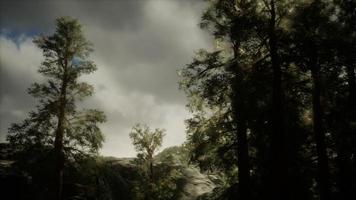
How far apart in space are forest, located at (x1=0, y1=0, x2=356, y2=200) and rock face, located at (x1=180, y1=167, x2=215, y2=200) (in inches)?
653

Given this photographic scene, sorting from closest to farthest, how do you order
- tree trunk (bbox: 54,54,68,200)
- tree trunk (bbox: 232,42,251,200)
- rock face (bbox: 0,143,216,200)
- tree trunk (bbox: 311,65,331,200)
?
tree trunk (bbox: 232,42,251,200) → tree trunk (bbox: 311,65,331,200) → tree trunk (bbox: 54,54,68,200) → rock face (bbox: 0,143,216,200)

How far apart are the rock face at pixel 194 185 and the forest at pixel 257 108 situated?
1659cm

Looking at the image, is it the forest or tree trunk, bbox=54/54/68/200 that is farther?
tree trunk, bbox=54/54/68/200

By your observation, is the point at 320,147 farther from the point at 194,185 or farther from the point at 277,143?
the point at 194,185

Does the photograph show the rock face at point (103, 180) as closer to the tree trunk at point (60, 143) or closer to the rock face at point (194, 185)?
the rock face at point (194, 185)

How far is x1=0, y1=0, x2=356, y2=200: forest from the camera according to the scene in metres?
13.7

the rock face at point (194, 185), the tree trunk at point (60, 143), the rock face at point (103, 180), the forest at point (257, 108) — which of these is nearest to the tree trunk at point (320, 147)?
the forest at point (257, 108)

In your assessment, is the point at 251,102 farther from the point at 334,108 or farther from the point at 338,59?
the point at 334,108

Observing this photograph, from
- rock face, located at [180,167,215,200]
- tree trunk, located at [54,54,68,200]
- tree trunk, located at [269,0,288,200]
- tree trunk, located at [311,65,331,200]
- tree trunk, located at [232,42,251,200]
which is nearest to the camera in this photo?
tree trunk, located at [269,0,288,200]

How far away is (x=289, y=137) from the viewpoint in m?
16.1

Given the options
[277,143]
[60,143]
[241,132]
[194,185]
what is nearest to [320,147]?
[241,132]

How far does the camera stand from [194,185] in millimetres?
41438

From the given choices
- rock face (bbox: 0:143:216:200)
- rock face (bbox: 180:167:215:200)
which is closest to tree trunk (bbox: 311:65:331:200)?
rock face (bbox: 0:143:216:200)

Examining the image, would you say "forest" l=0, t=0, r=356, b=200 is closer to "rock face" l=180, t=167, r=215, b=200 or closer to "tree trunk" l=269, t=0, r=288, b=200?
"tree trunk" l=269, t=0, r=288, b=200
